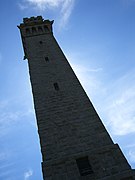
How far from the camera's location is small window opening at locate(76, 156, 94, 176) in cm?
1528

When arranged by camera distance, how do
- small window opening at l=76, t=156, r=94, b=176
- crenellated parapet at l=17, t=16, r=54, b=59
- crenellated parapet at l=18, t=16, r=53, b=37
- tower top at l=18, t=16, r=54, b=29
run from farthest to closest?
tower top at l=18, t=16, r=54, b=29 → crenellated parapet at l=18, t=16, r=53, b=37 → crenellated parapet at l=17, t=16, r=54, b=59 → small window opening at l=76, t=156, r=94, b=176

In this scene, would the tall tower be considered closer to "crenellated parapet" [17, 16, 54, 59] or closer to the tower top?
"crenellated parapet" [17, 16, 54, 59]

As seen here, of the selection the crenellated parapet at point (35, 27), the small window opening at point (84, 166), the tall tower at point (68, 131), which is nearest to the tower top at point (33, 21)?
the crenellated parapet at point (35, 27)

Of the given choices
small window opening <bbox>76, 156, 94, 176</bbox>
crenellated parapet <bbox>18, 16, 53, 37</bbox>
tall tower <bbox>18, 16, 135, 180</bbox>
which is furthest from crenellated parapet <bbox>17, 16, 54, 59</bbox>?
small window opening <bbox>76, 156, 94, 176</bbox>

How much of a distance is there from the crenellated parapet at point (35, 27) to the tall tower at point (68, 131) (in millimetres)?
8932

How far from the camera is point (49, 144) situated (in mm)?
16719

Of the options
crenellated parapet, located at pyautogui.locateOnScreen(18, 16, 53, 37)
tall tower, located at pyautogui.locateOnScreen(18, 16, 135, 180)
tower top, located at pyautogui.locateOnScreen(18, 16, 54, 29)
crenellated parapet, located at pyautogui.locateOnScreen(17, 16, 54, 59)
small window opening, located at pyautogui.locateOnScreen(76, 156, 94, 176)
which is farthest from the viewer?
tower top, located at pyautogui.locateOnScreen(18, 16, 54, 29)

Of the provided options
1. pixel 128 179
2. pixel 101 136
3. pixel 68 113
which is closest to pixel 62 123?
pixel 68 113

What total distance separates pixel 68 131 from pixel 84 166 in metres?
3.22

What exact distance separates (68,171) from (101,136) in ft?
13.0

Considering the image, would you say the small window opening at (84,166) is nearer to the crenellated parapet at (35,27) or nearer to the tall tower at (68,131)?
the tall tower at (68,131)

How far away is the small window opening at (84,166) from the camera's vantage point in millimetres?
15281

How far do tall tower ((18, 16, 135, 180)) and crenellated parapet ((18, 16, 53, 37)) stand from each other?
893 cm

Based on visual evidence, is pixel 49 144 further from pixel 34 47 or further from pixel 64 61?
pixel 34 47
